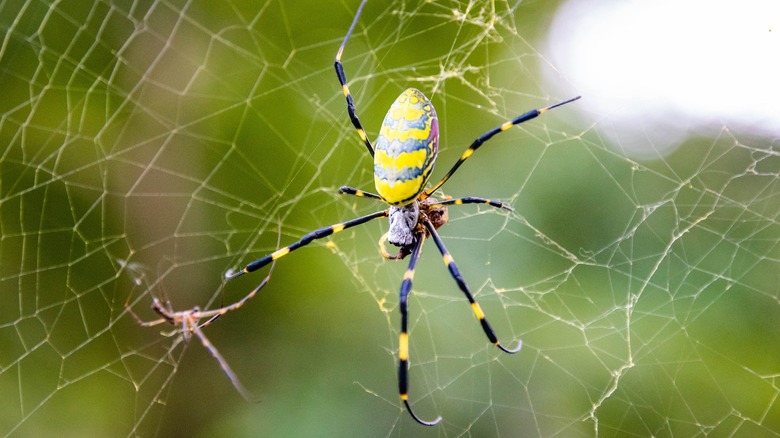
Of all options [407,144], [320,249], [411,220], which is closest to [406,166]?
[407,144]

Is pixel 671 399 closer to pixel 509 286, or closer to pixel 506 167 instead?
pixel 509 286

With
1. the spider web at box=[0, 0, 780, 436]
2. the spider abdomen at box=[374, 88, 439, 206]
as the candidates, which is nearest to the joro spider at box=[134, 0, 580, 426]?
the spider abdomen at box=[374, 88, 439, 206]

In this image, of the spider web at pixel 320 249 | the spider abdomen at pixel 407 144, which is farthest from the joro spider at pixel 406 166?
the spider web at pixel 320 249

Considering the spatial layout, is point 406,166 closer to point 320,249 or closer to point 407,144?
point 407,144

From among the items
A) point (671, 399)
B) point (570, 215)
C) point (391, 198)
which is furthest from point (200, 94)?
point (671, 399)

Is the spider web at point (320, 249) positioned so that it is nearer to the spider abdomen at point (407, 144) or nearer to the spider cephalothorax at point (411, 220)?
the spider cephalothorax at point (411, 220)

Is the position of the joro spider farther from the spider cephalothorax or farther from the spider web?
the spider web
